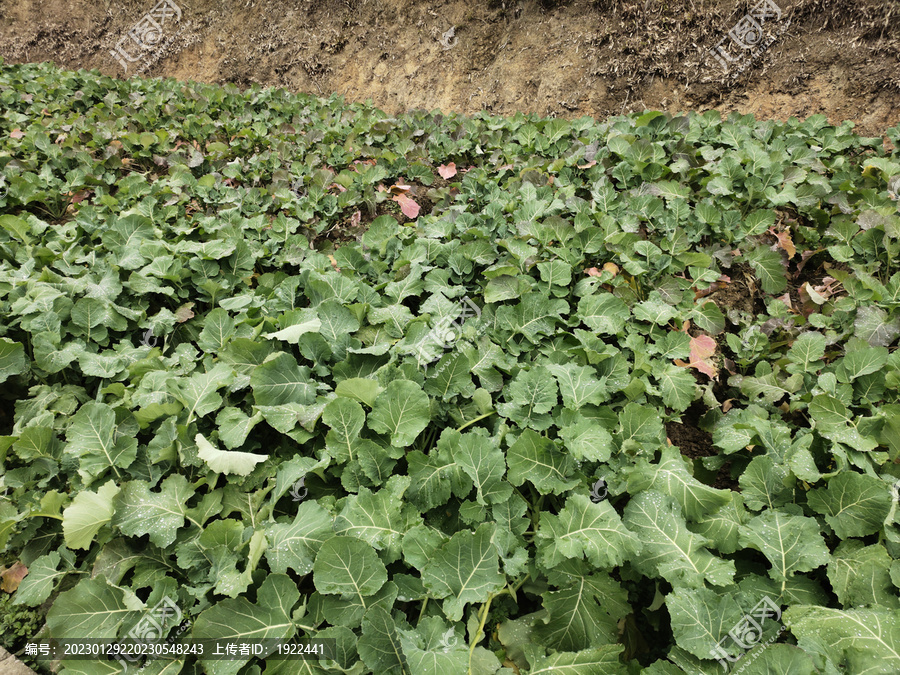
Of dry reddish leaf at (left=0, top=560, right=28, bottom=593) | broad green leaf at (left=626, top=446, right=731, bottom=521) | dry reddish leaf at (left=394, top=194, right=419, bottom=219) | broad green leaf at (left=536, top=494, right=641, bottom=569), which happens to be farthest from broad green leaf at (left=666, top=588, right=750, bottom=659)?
dry reddish leaf at (left=394, top=194, right=419, bottom=219)

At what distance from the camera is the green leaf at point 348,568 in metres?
1.30

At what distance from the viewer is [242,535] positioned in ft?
4.88

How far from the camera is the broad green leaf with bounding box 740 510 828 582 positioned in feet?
4.39

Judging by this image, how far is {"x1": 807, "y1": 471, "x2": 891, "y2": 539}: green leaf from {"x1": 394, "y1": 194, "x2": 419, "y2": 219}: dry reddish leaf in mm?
2792

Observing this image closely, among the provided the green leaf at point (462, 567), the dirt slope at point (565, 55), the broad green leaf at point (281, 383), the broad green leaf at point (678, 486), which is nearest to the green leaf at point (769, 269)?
the broad green leaf at point (678, 486)

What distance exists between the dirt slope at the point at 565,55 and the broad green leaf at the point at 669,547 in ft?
20.6

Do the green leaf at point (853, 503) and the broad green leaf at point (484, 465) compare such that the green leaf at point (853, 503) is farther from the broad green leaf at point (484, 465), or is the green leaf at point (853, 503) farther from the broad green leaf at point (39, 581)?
the broad green leaf at point (39, 581)

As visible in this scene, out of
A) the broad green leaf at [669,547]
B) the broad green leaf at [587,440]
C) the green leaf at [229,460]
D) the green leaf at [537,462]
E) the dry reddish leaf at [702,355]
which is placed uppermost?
the green leaf at [229,460]

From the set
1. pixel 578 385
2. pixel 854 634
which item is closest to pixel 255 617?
pixel 578 385

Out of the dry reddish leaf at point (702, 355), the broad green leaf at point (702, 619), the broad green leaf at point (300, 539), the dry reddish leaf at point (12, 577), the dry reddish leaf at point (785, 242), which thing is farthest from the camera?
the dry reddish leaf at point (785, 242)

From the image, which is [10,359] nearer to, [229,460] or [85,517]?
[85,517]

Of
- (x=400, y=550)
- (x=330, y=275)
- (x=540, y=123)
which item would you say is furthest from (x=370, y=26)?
(x=400, y=550)

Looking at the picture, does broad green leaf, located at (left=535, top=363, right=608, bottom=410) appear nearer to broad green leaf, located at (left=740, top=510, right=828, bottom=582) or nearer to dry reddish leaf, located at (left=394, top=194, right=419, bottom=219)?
broad green leaf, located at (left=740, top=510, right=828, bottom=582)

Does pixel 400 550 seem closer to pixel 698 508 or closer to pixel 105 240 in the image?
pixel 698 508
